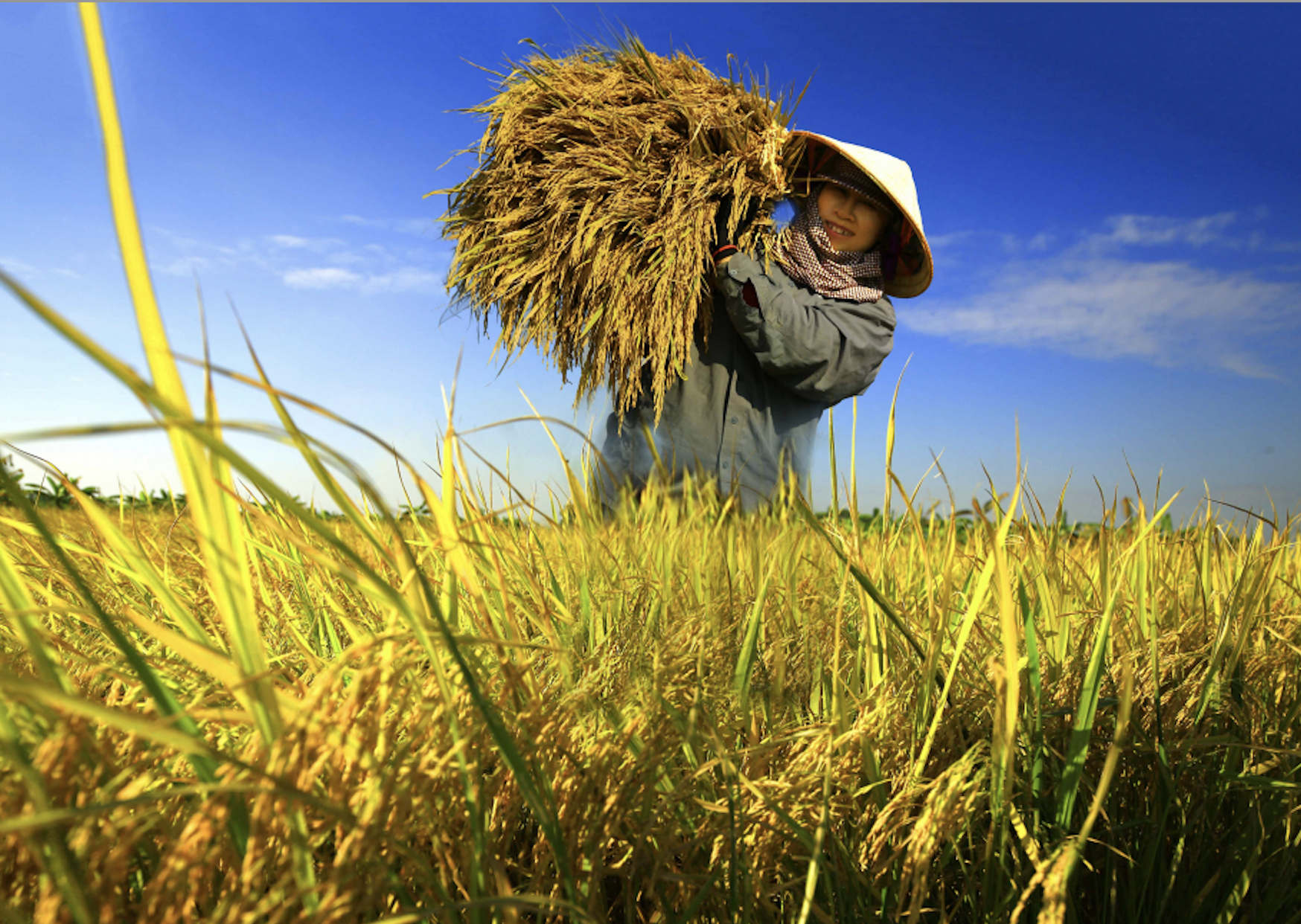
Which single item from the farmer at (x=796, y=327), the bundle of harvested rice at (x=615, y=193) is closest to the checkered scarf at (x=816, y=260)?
the farmer at (x=796, y=327)

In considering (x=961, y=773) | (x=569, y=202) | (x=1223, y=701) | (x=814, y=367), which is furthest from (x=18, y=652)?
(x=814, y=367)

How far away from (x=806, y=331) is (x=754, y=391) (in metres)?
0.46

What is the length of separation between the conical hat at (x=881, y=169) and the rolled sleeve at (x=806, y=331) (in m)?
0.40

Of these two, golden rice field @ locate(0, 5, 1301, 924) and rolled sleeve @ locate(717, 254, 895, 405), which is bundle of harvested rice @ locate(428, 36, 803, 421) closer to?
rolled sleeve @ locate(717, 254, 895, 405)

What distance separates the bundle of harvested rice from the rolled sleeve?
189 millimetres

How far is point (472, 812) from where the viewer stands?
17.4 inches

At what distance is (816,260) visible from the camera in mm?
3025

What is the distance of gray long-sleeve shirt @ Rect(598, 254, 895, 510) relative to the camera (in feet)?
9.71

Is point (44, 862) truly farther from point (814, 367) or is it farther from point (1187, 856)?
point (814, 367)

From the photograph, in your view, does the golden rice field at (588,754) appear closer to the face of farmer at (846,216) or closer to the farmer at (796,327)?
the farmer at (796,327)

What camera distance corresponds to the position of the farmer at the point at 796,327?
2807mm

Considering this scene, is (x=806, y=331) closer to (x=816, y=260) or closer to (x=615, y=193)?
(x=816, y=260)

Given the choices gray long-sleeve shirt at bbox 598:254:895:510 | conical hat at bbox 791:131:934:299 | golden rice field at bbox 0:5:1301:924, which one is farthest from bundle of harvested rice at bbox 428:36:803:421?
golden rice field at bbox 0:5:1301:924

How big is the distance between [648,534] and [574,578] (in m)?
0.34
